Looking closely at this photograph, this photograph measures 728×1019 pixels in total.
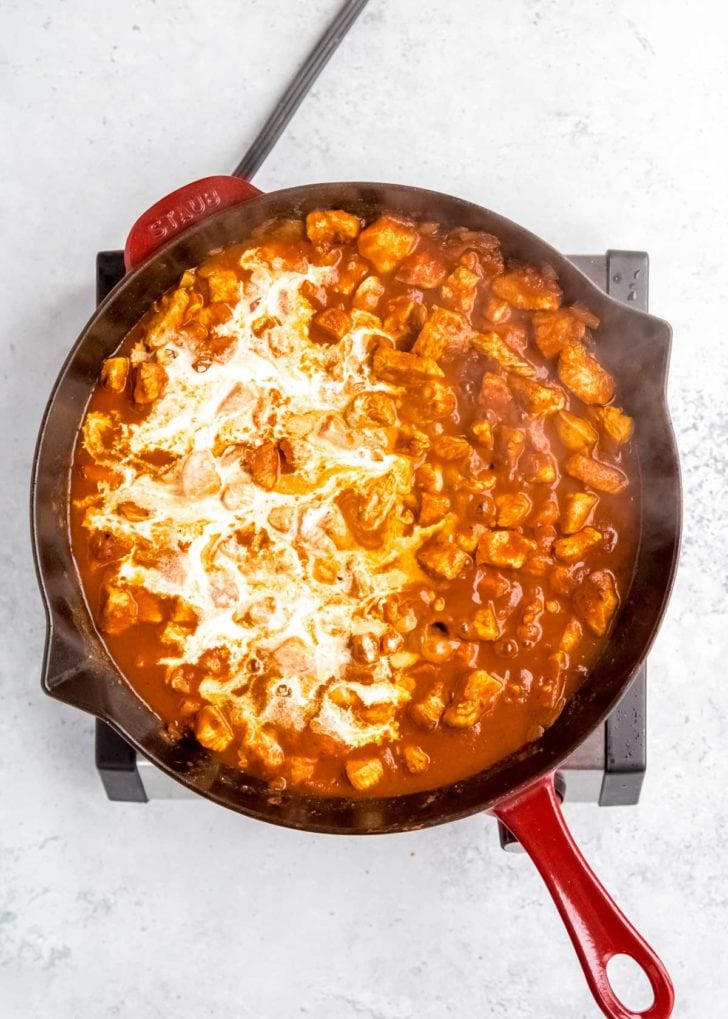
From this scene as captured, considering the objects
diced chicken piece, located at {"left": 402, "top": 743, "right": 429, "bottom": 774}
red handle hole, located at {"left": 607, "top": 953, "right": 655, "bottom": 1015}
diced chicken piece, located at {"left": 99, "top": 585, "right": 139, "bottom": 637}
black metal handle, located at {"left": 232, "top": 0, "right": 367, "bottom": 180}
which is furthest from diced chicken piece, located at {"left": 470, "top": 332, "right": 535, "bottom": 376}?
red handle hole, located at {"left": 607, "top": 953, "right": 655, "bottom": 1015}

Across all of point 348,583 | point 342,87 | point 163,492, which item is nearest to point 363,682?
point 348,583

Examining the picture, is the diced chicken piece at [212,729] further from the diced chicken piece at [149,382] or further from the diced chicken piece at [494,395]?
the diced chicken piece at [494,395]

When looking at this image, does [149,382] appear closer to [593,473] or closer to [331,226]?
[331,226]

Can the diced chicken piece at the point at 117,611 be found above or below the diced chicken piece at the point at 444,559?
below

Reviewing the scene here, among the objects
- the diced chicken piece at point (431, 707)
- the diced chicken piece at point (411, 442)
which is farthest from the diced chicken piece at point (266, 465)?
the diced chicken piece at point (431, 707)

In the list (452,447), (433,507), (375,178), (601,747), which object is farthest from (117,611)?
(375,178)
